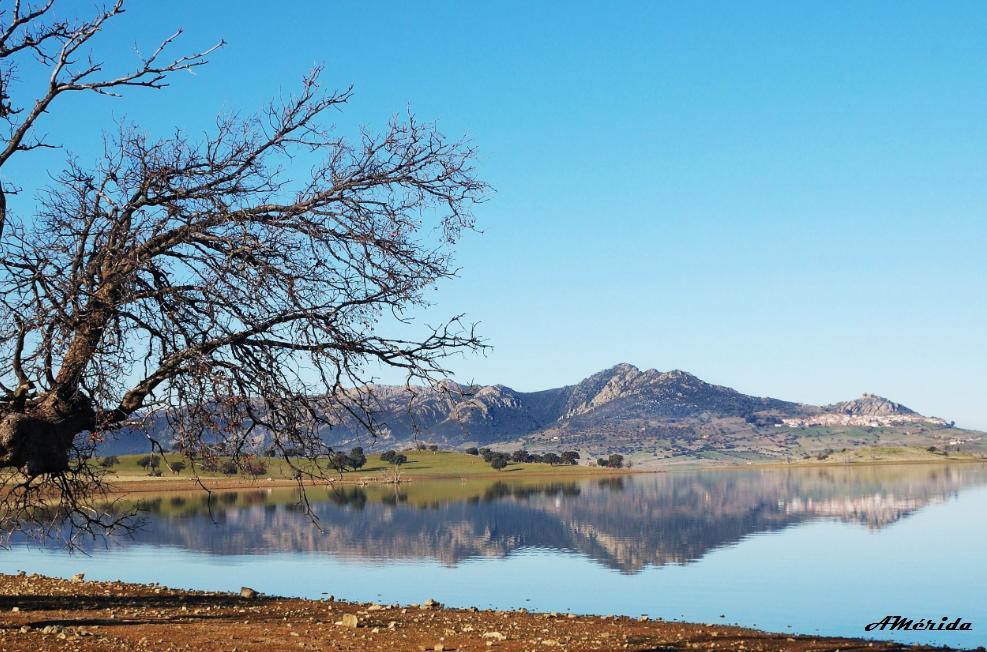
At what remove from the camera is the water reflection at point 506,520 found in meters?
64.9

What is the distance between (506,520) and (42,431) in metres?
80.9

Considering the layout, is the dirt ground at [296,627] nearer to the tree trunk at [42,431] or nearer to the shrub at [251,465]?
the tree trunk at [42,431]

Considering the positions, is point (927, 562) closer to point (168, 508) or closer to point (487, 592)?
point (487, 592)

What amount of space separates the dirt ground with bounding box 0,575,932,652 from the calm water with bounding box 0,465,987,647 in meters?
3.08

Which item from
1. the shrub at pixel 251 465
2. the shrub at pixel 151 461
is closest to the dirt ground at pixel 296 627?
the shrub at pixel 151 461

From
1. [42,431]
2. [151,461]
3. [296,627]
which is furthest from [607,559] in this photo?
[42,431]

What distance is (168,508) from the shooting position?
10756cm

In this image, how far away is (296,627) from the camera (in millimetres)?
18719

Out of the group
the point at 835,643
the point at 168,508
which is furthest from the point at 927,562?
the point at 168,508

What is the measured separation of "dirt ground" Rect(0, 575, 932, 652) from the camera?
1619 centimetres

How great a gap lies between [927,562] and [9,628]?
165ft

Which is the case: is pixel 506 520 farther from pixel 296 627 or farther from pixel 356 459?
pixel 356 459

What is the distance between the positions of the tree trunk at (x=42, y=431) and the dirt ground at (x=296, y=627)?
290 centimetres

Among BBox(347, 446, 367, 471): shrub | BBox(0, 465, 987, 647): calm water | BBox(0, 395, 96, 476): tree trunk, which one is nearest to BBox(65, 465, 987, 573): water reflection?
BBox(0, 465, 987, 647): calm water
